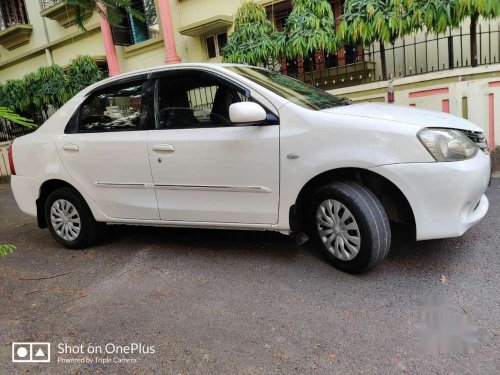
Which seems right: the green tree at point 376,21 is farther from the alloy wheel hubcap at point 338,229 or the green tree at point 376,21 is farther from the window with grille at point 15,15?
the window with grille at point 15,15

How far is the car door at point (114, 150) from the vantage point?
143 inches

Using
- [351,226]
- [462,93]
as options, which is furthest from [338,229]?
[462,93]

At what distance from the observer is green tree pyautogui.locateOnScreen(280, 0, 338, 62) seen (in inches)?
253

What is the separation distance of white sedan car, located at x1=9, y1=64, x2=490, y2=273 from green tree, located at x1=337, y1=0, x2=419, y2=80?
275cm

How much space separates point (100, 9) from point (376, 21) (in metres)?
4.42

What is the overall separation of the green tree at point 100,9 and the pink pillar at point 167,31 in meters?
6.84

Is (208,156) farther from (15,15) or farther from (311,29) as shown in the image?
(15,15)

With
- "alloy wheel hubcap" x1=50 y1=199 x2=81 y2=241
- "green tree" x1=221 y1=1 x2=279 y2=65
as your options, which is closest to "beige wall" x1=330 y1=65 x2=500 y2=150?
"green tree" x1=221 y1=1 x2=279 y2=65

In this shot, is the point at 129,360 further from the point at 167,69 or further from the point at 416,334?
the point at 167,69

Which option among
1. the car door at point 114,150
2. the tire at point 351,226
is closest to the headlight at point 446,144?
the tire at point 351,226

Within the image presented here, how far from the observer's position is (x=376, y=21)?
5812 millimetres

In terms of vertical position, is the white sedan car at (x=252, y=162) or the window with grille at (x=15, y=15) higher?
the window with grille at (x=15, y=15)

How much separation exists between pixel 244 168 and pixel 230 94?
67 cm

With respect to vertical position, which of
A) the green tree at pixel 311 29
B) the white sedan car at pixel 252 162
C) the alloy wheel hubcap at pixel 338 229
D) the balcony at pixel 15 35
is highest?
the balcony at pixel 15 35
